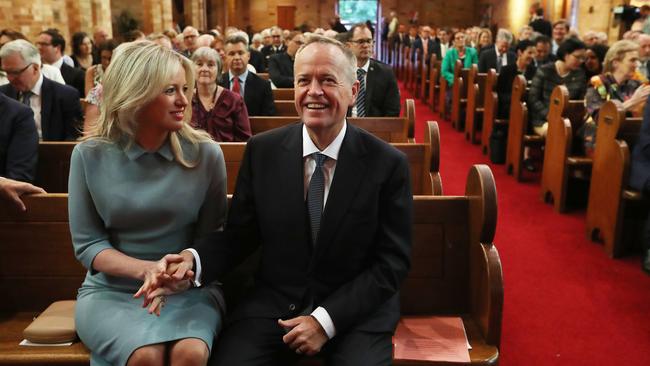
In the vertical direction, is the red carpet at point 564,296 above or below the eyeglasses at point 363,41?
below

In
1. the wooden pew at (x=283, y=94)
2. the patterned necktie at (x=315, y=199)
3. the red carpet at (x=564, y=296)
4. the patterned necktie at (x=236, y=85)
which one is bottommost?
the red carpet at (x=564, y=296)

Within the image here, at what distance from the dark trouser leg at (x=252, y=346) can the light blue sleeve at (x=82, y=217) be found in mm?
515

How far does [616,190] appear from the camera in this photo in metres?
4.24

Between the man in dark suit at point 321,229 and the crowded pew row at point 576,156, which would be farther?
the crowded pew row at point 576,156

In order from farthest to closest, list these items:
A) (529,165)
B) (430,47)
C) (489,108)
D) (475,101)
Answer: (430,47) < (475,101) < (489,108) < (529,165)

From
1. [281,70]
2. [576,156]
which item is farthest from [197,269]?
[281,70]

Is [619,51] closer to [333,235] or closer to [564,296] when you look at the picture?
[564,296]

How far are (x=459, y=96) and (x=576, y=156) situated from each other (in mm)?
3785

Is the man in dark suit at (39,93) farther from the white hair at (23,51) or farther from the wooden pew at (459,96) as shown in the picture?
the wooden pew at (459,96)

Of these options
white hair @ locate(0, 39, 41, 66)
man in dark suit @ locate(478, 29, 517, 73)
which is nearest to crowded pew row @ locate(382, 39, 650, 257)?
man in dark suit @ locate(478, 29, 517, 73)

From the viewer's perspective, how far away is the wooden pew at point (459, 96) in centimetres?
876

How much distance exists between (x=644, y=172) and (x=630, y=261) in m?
0.62

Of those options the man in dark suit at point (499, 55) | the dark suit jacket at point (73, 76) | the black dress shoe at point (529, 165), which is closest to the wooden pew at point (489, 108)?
the black dress shoe at point (529, 165)

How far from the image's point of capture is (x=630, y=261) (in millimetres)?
4227
